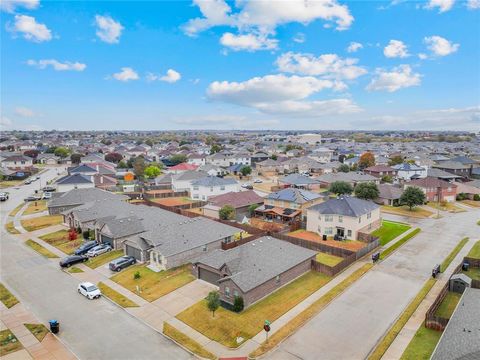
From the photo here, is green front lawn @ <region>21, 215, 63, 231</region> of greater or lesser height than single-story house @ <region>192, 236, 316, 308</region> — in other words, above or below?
below

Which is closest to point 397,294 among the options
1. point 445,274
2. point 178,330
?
point 445,274

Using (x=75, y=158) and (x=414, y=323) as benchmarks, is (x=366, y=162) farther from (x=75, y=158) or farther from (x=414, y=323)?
(x=75, y=158)

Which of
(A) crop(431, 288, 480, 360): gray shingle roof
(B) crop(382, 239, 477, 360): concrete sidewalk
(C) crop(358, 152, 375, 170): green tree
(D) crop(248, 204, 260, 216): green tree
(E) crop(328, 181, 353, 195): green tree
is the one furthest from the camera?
(C) crop(358, 152, 375, 170): green tree

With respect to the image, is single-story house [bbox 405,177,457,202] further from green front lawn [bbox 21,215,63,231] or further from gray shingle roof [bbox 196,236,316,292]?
green front lawn [bbox 21,215,63,231]

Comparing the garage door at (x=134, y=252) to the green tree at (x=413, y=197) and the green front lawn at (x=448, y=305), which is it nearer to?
the green front lawn at (x=448, y=305)

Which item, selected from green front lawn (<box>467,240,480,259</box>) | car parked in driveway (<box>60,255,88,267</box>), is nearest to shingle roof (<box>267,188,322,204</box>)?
green front lawn (<box>467,240,480,259</box>)

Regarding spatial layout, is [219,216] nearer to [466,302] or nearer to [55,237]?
[55,237]

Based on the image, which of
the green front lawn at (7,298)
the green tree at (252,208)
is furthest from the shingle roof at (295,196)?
the green front lawn at (7,298)
